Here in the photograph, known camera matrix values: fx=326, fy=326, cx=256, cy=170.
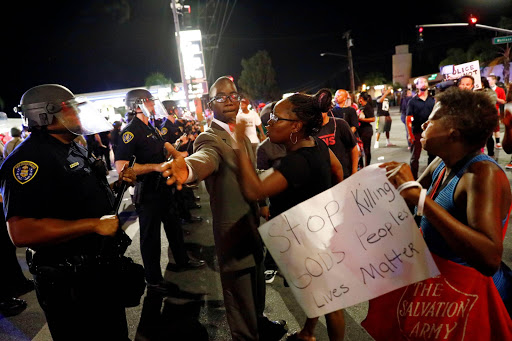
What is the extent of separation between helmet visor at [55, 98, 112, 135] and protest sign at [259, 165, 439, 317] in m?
1.52

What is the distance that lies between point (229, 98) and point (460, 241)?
2.01 m

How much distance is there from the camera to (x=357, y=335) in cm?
295

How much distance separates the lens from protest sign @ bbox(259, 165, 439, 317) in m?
1.62

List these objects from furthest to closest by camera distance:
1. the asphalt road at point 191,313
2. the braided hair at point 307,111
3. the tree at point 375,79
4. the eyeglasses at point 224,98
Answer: the tree at point 375,79 → the asphalt road at point 191,313 → the eyeglasses at point 224,98 → the braided hair at point 307,111

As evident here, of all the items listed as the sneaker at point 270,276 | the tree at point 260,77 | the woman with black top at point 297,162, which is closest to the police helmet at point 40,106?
the woman with black top at point 297,162

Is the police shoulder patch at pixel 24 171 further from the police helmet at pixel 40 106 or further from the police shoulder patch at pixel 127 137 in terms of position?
the police shoulder patch at pixel 127 137

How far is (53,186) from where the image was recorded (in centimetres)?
203

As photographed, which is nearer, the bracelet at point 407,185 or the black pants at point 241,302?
the bracelet at point 407,185

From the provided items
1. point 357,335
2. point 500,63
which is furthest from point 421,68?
point 357,335

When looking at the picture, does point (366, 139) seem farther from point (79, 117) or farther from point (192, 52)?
point (192, 52)

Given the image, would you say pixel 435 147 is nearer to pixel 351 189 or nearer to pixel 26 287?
pixel 351 189

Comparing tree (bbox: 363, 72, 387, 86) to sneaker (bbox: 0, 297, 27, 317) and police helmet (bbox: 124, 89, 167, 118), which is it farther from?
sneaker (bbox: 0, 297, 27, 317)

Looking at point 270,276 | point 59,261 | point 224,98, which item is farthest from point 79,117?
point 270,276

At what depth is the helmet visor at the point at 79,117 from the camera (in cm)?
227
